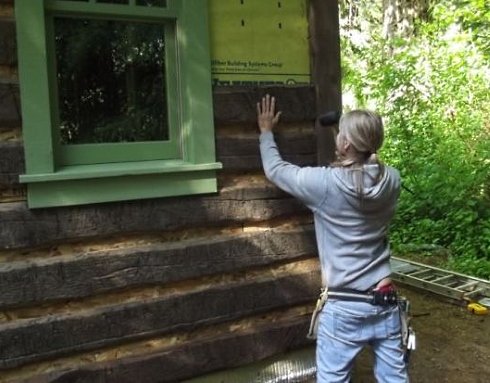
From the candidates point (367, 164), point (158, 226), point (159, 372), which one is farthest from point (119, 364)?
point (367, 164)

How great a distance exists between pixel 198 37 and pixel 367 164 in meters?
1.28

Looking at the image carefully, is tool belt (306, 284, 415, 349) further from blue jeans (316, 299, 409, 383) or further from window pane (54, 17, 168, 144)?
window pane (54, 17, 168, 144)

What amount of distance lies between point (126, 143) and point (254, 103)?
2.70 ft

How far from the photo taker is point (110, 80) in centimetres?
327

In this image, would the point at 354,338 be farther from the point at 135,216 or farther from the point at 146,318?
the point at 135,216

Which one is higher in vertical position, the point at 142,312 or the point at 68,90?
the point at 68,90

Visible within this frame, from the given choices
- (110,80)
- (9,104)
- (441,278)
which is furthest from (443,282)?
(9,104)

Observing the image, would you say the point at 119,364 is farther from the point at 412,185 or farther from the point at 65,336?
the point at 412,185

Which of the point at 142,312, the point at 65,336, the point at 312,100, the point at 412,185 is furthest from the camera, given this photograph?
the point at 412,185

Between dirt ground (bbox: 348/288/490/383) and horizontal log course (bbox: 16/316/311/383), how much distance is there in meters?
0.91

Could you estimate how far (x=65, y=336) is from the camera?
10.2ft

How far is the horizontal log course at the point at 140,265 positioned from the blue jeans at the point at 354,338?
0.84 meters

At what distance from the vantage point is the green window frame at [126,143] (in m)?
2.92

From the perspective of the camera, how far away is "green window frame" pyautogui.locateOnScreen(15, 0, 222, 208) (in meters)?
2.92
